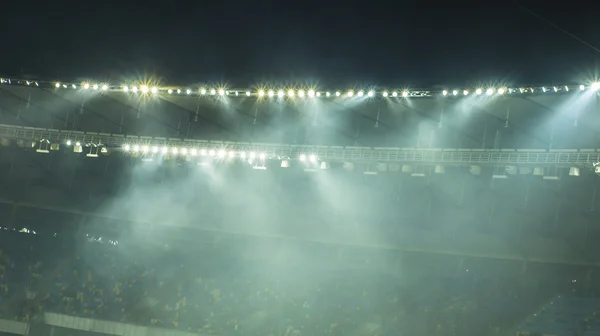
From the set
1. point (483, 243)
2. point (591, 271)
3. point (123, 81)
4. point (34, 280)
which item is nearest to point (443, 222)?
point (483, 243)

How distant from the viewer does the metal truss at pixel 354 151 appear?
12430 millimetres

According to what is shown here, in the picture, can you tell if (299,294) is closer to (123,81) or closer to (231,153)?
(231,153)

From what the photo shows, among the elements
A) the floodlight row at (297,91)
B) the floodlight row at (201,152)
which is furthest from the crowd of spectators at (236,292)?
the floodlight row at (297,91)

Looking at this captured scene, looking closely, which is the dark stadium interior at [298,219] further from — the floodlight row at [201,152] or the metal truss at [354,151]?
the floodlight row at [201,152]

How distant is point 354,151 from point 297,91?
6.89ft

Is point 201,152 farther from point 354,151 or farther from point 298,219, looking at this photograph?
point 354,151

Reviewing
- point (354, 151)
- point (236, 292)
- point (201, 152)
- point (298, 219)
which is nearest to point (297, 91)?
point (354, 151)

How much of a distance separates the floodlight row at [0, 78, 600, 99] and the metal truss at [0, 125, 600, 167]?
1.29m

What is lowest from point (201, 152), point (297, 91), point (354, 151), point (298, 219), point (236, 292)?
point (236, 292)

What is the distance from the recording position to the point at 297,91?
14.9 metres

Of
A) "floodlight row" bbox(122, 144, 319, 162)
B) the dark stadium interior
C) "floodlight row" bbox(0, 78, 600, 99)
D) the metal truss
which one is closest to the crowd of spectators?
the dark stadium interior

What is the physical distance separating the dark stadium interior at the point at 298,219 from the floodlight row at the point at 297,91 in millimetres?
457

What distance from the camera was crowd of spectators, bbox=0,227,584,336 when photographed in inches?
552

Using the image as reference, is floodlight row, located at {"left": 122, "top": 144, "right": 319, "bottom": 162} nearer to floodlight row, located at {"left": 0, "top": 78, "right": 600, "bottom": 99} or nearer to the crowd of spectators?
floodlight row, located at {"left": 0, "top": 78, "right": 600, "bottom": 99}
